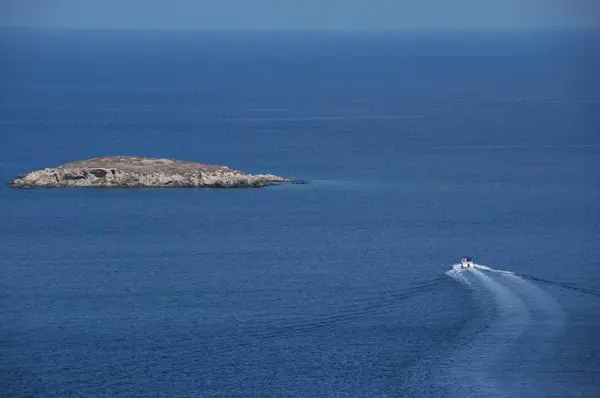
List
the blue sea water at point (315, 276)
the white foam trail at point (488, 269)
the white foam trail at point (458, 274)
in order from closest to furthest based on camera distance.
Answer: the blue sea water at point (315, 276) < the white foam trail at point (458, 274) < the white foam trail at point (488, 269)

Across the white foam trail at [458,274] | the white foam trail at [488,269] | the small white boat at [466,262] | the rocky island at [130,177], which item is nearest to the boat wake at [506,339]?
the white foam trail at [458,274]

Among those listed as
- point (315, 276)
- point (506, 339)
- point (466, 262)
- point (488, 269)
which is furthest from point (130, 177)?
point (506, 339)

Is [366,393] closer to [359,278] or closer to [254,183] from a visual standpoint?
[359,278]

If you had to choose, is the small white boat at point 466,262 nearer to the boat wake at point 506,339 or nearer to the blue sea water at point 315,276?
the blue sea water at point 315,276

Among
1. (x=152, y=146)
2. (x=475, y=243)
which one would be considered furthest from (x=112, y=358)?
(x=152, y=146)

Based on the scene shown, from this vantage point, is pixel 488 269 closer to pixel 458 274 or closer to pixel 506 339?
pixel 458 274
